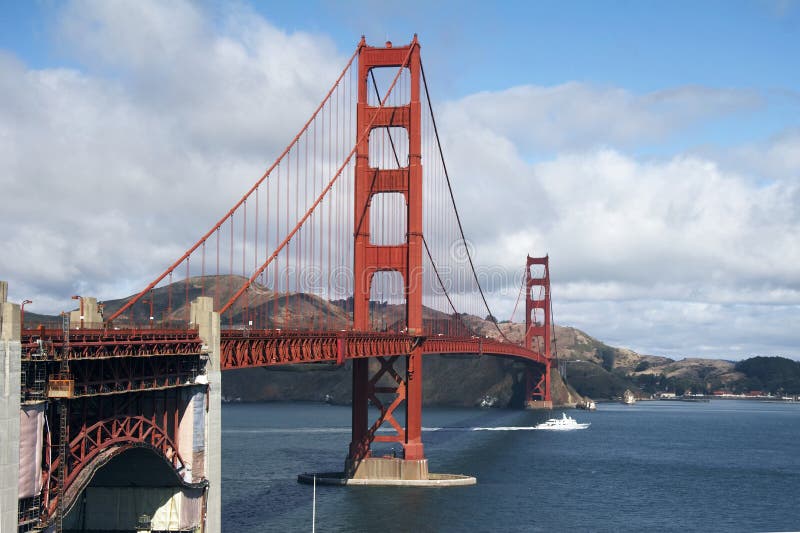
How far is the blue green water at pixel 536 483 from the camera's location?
61719 millimetres

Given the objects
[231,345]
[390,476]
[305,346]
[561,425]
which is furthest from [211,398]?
[561,425]

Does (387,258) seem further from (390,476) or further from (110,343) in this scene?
(110,343)

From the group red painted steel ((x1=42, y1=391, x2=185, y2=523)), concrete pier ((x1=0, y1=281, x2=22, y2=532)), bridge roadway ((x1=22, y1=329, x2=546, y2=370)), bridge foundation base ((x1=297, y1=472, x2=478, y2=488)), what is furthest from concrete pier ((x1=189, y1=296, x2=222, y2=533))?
bridge foundation base ((x1=297, y1=472, x2=478, y2=488))

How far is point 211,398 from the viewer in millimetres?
42531


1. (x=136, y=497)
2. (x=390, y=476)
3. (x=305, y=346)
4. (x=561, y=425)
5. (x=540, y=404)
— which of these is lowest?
(x=561, y=425)

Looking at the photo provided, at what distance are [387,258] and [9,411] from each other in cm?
4822

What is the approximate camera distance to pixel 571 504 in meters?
70.2

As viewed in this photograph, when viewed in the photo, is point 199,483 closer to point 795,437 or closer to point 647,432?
point 647,432

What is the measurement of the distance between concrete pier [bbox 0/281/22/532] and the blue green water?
91.5 ft

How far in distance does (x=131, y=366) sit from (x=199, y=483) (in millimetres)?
7550

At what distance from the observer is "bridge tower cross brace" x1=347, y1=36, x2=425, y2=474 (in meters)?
74.1

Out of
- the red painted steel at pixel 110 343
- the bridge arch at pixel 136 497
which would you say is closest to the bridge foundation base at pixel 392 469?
the bridge arch at pixel 136 497

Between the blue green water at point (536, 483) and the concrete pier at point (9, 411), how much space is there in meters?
27.9

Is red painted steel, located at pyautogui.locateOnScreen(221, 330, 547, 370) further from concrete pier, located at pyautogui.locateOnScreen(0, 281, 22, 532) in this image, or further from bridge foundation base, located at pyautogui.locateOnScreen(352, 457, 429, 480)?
concrete pier, located at pyautogui.locateOnScreen(0, 281, 22, 532)
